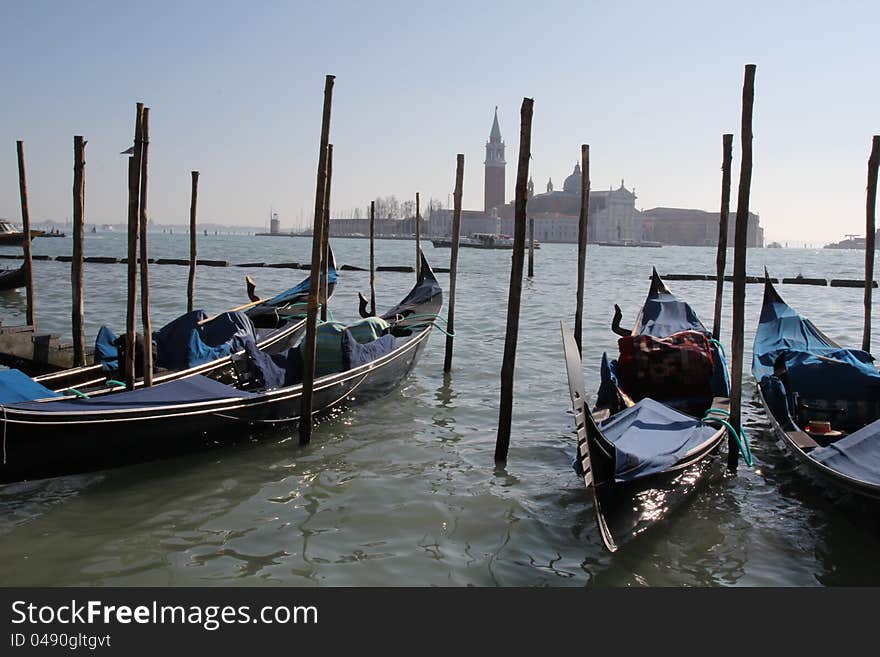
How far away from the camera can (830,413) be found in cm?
401

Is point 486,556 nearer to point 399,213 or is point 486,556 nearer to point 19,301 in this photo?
point 19,301

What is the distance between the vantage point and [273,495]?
352 centimetres

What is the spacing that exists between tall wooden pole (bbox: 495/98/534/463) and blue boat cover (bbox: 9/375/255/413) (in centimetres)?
133

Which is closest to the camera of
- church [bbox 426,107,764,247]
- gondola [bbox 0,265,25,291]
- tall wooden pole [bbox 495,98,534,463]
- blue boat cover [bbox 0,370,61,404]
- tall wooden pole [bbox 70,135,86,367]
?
blue boat cover [bbox 0,370,61,404]

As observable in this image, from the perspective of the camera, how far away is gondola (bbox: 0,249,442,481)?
323cm

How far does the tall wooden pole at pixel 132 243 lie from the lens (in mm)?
4195

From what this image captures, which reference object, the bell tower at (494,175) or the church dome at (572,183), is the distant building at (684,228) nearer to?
the church dome at (572,183)

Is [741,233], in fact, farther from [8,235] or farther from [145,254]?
[8,235]

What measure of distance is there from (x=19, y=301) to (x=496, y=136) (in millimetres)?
83907

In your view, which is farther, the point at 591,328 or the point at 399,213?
the point at 399,213

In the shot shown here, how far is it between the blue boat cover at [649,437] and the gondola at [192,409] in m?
1.83

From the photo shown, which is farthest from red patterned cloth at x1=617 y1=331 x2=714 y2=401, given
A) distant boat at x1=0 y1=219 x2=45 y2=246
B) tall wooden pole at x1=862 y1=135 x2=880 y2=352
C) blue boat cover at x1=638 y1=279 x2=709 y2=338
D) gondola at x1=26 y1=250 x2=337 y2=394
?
distant boat at x1=0 y1=219 x2=45 y2=246

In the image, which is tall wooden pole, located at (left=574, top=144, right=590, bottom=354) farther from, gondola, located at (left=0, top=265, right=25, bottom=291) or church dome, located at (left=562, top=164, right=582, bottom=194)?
church dome, located at (left=562, top=164, right=582, bottom=194)
